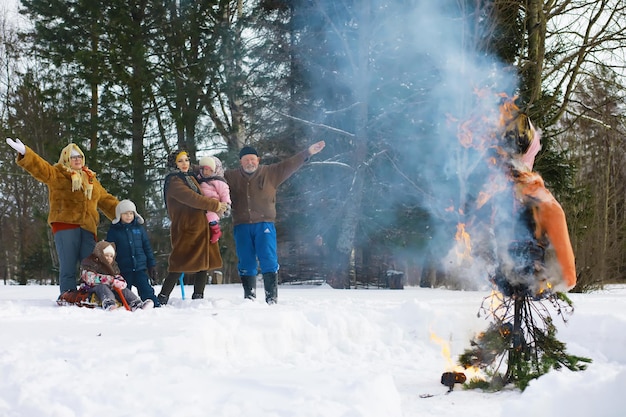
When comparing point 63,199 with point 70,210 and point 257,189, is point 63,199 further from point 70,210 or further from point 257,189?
point 257,189

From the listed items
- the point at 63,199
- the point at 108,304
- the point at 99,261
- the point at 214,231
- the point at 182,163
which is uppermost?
the point at 182,163

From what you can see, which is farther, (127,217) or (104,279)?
(127,217)

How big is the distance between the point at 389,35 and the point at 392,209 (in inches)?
169

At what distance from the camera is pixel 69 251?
705cm

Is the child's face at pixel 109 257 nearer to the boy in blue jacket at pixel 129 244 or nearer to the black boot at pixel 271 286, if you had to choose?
the boy in blue jacket at pixel 129 244

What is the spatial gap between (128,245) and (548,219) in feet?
16.4

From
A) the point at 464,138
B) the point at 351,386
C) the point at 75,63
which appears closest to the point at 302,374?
the point at 351,386

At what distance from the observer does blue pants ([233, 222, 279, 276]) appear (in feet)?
24.2

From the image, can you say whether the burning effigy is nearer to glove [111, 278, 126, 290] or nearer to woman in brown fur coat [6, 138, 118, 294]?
glove [111, 278, 126, 290]

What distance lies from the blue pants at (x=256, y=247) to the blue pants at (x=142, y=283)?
1.12 meters

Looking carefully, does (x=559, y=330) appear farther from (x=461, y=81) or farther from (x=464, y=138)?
(x=461, y=81)

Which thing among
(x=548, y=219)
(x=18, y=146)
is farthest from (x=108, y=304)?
(x=548, y=219)

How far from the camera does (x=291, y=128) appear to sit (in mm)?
15383

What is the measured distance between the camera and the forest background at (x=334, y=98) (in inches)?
535
